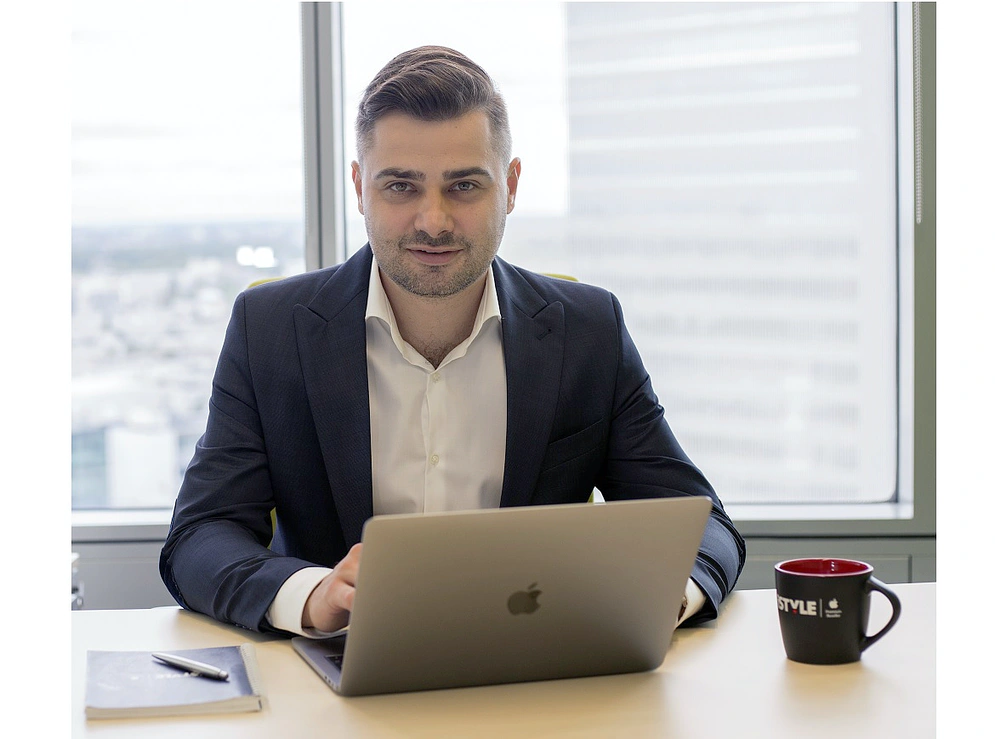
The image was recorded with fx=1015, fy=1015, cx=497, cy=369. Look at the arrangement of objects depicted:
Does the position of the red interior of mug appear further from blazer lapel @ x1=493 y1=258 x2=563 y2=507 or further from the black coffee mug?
blazer lapel @ x1=493 y1=258 x2=563 y2=507

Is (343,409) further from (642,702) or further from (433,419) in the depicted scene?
(642,702)

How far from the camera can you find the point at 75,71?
2996 millimetres

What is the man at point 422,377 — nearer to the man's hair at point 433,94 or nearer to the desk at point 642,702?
the man's hair at point 433,94

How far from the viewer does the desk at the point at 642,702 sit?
3.19 feet

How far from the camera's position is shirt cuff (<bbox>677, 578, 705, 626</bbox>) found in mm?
1301

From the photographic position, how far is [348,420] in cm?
170

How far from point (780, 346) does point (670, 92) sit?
0.82 meters

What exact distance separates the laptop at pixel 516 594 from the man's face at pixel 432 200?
0.79 meters

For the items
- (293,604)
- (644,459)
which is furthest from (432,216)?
(293,604)

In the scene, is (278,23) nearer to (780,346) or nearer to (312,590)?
(780,346)

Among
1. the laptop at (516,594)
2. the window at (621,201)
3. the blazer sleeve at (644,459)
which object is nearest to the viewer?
the laptop at (516,594)

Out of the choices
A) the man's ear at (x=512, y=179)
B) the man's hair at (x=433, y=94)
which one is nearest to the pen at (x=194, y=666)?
the man's hair at (x=433, y=94)

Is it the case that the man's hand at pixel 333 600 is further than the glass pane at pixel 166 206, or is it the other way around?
the glass pane at pixel 166 206

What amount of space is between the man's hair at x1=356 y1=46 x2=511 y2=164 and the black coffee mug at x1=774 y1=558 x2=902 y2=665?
94 centimetres
